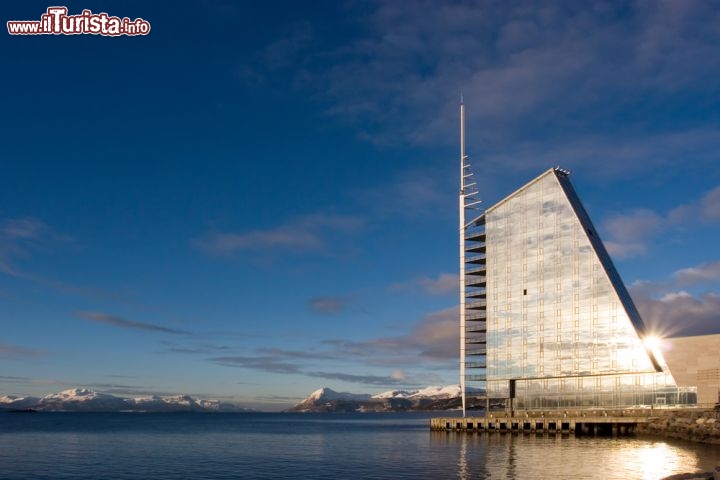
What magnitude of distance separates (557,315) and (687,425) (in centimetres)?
2673

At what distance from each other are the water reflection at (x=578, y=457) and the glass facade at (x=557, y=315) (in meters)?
12.2

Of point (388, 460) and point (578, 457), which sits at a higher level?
point (578, 457)

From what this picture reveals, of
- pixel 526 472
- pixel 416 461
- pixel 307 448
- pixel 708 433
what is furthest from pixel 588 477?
pixel 307 448

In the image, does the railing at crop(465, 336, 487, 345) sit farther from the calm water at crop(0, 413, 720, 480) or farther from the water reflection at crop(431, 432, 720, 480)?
the water reflection at crop(431, 432, 720, 480)

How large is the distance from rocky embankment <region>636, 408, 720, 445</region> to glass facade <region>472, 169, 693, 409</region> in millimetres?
5595

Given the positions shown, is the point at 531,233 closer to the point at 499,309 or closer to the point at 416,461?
the point at 499,309

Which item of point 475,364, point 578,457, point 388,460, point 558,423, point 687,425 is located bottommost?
point 388,460

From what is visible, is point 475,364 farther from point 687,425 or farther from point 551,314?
point 687,425

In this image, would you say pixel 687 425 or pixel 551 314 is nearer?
pixel 687 425

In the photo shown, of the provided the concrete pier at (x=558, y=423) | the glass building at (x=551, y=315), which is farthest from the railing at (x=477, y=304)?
the concrete pier at (x=558, y=423)

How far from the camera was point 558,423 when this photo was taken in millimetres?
100750

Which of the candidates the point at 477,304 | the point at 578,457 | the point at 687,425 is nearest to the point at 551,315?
the point at 477,304

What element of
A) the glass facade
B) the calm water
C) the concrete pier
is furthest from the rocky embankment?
the glass facade

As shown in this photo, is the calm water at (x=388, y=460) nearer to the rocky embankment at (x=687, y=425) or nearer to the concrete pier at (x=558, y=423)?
the rocky embankment at (x=687, y=425)
